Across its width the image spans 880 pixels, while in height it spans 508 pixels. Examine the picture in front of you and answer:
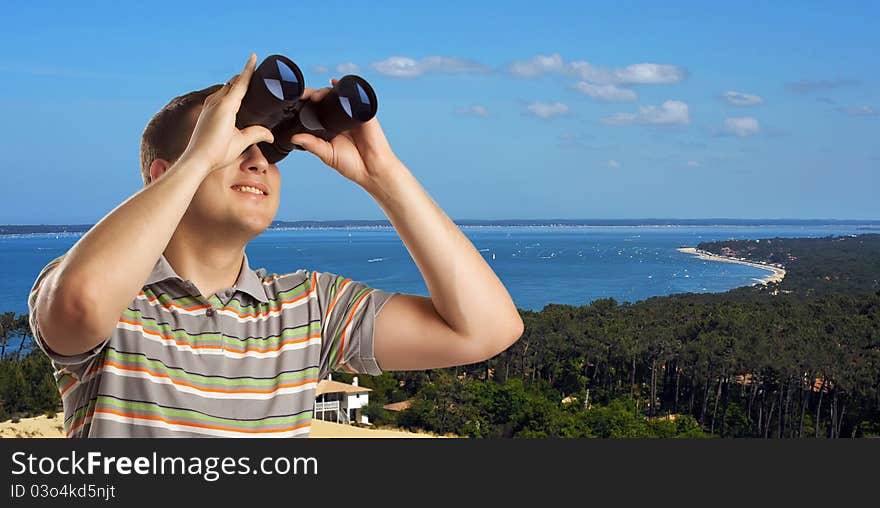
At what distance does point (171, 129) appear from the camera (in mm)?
869

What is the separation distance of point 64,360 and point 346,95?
349mm

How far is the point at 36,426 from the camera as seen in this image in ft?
34.7

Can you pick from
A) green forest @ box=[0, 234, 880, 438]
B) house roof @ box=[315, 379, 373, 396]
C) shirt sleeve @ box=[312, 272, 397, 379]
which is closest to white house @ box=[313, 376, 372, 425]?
house roof @ box=[315, 379, 373, 396]

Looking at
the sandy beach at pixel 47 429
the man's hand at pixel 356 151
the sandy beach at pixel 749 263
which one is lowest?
the sandy beach at pixel 47 429

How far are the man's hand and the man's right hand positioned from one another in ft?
0.27

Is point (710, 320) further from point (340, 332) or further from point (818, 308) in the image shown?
point (340, 332)

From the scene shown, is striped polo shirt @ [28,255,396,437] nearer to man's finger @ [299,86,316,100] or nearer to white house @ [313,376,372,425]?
man's finger @ [299,86,316,100]

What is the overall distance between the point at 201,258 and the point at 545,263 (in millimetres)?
30564

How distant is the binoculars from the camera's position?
0.80m

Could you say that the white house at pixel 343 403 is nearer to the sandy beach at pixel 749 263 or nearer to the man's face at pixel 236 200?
A: the sandy beach at pixel 749 263

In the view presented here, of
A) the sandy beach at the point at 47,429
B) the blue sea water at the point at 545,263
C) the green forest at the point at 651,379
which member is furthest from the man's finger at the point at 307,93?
the blue sea water at the point at 545,263

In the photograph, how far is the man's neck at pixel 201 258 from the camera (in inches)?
33.5

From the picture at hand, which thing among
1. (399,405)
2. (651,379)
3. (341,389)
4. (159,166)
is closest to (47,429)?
(341,389)

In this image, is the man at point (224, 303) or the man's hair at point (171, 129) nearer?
the man at point (224, 303)
